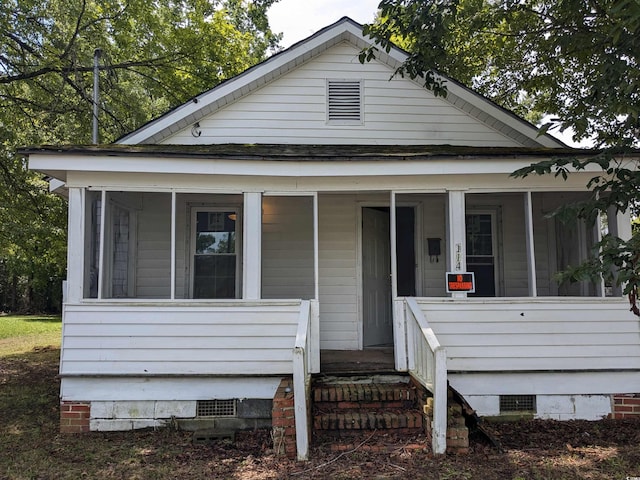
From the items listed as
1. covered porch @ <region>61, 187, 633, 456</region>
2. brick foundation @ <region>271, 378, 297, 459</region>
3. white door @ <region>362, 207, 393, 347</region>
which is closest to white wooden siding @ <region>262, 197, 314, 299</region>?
covered porch @ <region>61, 187, 633, 456</region>

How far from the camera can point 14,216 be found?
11.1 meters

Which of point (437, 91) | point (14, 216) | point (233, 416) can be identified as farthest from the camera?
point (14, 216)

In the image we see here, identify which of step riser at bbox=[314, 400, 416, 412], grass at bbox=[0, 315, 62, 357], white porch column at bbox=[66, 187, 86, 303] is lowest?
grass at bbox=[0, 315, 62, 357]

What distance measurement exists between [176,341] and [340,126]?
4344mm

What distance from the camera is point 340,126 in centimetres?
803

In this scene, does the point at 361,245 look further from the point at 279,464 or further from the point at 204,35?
the point at 204,35

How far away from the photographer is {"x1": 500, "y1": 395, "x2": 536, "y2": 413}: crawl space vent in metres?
6.21

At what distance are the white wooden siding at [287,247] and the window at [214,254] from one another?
493mm

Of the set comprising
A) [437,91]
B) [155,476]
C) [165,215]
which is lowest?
[155,476]

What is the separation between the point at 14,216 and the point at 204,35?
8.64m

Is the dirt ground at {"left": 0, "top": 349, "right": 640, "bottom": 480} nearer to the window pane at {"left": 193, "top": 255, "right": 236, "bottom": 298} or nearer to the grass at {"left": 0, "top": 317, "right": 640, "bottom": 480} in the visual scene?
the grass at {"left": 0, "top": 317, "right": 640, "bottom": 480}

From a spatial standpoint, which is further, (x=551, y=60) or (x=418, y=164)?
(x=551, y=60)

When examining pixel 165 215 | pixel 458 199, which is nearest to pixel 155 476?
pixel 165 215

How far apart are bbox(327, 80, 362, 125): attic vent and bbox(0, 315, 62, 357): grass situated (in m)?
10.2
